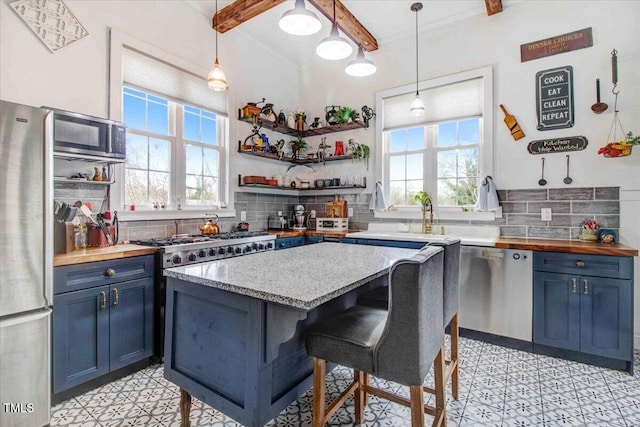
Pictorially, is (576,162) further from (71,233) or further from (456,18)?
(71,233)

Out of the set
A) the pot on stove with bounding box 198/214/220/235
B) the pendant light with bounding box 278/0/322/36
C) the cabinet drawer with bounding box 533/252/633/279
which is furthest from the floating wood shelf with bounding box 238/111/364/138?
the cabinet drawer with bounding box 533/252/633/279

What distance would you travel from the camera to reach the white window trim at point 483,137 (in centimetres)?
348

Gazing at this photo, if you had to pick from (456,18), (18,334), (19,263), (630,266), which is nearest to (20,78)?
(19,263)

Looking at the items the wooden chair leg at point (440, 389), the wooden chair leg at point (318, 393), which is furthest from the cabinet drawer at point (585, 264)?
the wooden chair leg at point (318, 393)

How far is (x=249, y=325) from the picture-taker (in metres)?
1.28

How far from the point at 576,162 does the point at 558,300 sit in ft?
4.43

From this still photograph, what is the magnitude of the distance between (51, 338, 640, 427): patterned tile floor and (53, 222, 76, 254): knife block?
0.97 m

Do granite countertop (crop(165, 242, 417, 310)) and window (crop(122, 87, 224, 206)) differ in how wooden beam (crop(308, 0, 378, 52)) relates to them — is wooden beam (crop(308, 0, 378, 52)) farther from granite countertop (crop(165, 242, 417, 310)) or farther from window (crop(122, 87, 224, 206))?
granite countertop (crop(165, 242, 417, 310))

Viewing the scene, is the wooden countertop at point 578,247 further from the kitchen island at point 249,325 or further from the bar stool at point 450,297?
the kitchen island at point 249,325

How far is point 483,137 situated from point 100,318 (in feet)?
12.6

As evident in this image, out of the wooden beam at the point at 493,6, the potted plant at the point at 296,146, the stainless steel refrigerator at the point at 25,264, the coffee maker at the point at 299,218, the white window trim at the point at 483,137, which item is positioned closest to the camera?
the stainless steel refrigerator at the point at 25,264

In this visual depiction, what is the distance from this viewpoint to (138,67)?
9.81 ft

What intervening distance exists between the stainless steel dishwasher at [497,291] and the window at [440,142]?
3.14ft

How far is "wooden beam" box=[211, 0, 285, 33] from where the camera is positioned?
3.12 m
